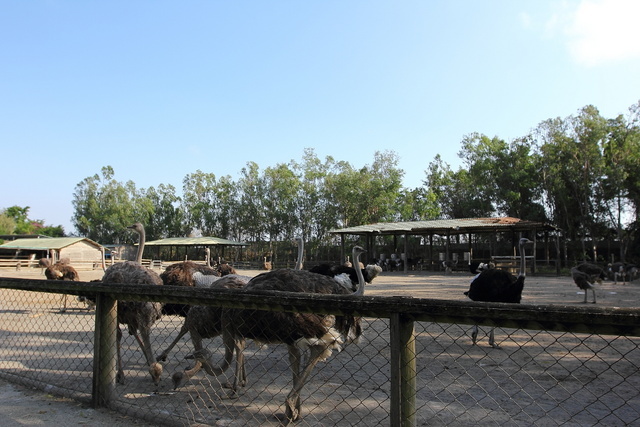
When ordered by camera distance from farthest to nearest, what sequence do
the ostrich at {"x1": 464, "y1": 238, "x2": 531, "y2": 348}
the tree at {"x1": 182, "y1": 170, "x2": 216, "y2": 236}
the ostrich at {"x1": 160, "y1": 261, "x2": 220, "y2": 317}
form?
the tree at {"x1": 182, "y1": 170, "x2": 216, "y2": 236}
the ostrich at {"x1": 464, "y1": 238, "x2": 531, "y2": 348}
the ostrich at {"x1": 160, "y1": 261, "x2": 220, "y2": 317}

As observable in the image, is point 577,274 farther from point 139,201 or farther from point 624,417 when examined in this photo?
point 139,201

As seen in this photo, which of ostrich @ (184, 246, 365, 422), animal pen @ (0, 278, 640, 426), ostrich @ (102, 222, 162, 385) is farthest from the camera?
ostrich @ (102, 222, 162, 385)

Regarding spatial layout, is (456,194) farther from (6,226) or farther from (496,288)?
(6,226)

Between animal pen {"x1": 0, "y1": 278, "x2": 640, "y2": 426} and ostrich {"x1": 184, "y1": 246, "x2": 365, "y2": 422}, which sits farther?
ostrich {"x1": 184, "y1": 246, "x2": 365, "y2": 422}

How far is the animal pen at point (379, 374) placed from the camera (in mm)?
2301

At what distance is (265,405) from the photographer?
4.05m

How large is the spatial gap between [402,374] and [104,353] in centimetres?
227

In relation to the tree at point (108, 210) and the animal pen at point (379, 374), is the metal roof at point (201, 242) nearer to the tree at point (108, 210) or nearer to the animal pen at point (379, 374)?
the tree at point (108, 210)

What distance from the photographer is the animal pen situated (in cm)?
230

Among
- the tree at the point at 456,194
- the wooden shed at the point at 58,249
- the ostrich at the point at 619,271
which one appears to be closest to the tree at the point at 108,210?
the wooden shed at the point at 58,249

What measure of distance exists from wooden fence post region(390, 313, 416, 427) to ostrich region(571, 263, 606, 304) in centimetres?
1076

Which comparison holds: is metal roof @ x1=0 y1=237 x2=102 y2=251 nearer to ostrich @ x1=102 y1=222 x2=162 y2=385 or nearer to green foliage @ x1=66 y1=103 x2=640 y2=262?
green foliage @ x1=66 y1=103 x2=640 y2=262

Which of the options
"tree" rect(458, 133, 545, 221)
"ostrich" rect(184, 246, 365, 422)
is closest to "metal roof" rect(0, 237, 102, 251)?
"tree" rect(458, 133, 545, 221)

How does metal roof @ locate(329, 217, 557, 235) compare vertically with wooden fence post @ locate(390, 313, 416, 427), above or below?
above
